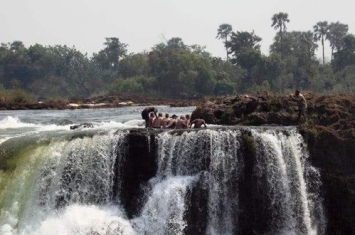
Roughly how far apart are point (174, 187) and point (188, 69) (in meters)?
57.1

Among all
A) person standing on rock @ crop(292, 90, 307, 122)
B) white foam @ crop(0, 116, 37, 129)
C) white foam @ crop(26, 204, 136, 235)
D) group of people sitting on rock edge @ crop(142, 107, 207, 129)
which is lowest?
white foam @ crop(26, 204, 136, 235)

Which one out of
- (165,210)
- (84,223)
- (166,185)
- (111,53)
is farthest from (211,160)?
(111,53)

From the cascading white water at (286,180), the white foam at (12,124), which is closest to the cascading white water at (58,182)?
the cascading white water at (286,180)

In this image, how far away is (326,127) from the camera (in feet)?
56.9

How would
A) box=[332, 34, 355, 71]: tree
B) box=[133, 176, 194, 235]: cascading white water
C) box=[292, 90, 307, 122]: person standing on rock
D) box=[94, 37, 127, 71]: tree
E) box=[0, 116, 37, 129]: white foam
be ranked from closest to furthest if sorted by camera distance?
box=[133, 176, 194, 235]: cascading white water < box=[292, 90, 307, 122]: person standing on rock < box=[0, 116, 37, 129]: white foam < box=[332, 34, 355, 71]: tree < box=[94, 37, 127, 71]: tree

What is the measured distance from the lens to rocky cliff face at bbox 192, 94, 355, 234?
53.1ft

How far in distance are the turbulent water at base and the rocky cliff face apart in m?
Result: 0.40

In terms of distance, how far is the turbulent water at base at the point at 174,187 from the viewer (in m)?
15.3

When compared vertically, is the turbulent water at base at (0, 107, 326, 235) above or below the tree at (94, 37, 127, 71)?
below

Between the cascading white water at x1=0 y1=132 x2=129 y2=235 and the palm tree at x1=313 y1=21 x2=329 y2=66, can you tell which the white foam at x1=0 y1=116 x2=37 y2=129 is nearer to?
the cascading white water at x1=0 y1=132 x2=129 y2=235

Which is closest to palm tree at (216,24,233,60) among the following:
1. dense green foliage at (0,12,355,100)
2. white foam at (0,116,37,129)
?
dense green foliage at (0,12,355,100)

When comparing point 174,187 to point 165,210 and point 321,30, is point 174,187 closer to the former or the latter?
point 165,210

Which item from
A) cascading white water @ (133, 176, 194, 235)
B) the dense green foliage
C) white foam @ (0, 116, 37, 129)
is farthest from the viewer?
the dense green foliage

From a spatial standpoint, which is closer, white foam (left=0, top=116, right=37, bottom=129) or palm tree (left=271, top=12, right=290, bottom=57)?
white foam (left=0, top=116, right=37, bottom=129)
